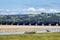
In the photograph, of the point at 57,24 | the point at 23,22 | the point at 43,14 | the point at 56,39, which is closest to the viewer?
the point at 56,39

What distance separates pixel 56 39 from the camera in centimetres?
3734

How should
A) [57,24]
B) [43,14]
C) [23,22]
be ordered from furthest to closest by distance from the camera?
[43,14], [23,22], [57,24]

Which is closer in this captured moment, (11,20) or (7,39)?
(7,39)

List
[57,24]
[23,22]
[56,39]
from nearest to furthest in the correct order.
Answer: [56,39] < [57,24] < [23,22]

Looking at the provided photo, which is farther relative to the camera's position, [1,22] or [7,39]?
[1,22]

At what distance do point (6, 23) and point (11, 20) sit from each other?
170 inches

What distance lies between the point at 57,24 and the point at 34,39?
44.8 metres

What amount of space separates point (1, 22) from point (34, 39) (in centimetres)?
5850

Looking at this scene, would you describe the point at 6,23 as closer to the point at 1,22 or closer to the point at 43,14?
the point at 1,22

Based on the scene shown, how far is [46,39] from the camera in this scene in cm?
3772

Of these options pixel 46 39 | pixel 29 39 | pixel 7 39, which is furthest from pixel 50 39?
pixel 7 39

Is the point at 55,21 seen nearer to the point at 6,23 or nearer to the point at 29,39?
the point at 6,23

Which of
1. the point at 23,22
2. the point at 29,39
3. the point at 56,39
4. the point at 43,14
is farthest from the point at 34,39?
the point at 43,14

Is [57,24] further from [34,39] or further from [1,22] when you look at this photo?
[34,39]
